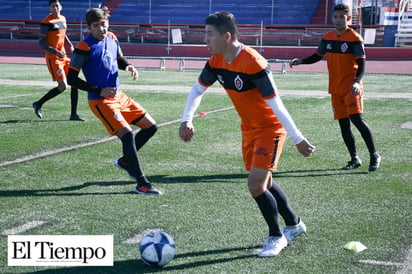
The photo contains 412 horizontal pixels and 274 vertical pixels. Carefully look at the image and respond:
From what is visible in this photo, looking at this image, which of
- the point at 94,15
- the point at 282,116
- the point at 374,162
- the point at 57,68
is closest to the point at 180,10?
the point at 57,68

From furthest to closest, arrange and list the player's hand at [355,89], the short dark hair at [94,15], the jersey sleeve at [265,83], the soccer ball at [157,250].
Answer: the player's hand at [355,89] < the short dark hair at [94,15] < the jersey sleeve at [265,83] < the soccer ball at [157,250]

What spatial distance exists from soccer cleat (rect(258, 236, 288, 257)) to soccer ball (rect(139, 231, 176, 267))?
733 millimetres

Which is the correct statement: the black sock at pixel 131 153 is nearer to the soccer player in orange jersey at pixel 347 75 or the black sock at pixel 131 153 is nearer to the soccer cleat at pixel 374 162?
the soccer player in orange jersey at pixel 347 75

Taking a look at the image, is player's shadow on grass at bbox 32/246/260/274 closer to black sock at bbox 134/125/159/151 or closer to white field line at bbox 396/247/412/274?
white field line at bbox 396/247/412/274

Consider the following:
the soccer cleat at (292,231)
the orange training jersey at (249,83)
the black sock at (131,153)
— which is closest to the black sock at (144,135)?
the black sock at (131,153)

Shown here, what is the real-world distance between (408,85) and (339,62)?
12339 mm

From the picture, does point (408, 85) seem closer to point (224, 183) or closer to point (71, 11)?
point (224, 183)

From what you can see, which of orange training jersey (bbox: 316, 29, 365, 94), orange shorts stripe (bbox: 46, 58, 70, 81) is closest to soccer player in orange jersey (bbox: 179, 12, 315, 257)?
orange training jersey (bbox: 316, 29, 365, 94)

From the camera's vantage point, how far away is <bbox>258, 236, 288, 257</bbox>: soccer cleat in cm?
479

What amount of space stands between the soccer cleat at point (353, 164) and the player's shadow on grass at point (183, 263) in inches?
130

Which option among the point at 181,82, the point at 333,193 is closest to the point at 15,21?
the point at 181,82

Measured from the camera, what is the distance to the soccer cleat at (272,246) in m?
4.79

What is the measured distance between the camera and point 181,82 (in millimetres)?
20156

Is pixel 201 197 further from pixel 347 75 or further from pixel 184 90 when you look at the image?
pixel 184 90
